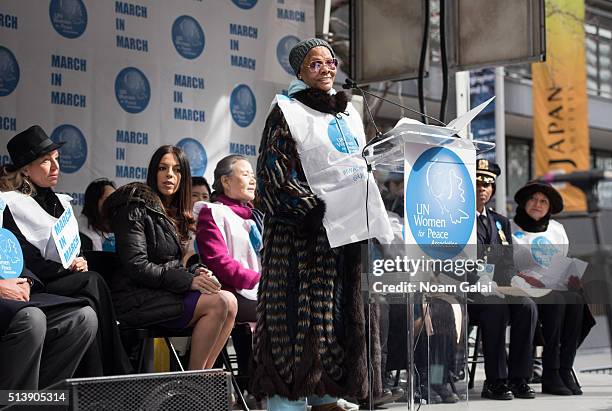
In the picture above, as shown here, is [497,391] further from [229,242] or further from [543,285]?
[229,242]

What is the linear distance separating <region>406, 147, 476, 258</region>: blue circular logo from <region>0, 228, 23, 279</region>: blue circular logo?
5.91 feet

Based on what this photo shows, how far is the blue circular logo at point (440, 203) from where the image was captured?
162 inches

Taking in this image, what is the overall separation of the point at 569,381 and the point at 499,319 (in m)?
0.89

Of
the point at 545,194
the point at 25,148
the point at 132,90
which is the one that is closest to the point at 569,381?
the point at 545,194

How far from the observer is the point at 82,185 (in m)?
7.09

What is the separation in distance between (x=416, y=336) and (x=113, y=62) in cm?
397

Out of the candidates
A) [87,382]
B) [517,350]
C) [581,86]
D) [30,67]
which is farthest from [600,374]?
[581,86]

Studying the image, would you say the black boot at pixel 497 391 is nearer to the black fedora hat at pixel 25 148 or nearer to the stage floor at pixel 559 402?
the stage floor at pixel 559 402

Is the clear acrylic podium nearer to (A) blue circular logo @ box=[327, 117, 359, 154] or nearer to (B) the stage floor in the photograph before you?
(A) blue circular logo @ box=[327, 117, 359, 154]

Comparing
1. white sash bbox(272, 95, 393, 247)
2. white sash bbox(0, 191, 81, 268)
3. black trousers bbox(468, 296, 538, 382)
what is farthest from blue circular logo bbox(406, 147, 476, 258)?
black trousers bbox(468, 296, 538, 382)

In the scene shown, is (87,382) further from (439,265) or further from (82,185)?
(82,185)

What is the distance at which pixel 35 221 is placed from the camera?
4715 mm

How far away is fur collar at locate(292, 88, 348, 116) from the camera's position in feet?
14.8

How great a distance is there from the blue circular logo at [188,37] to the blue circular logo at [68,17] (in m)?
0.81
